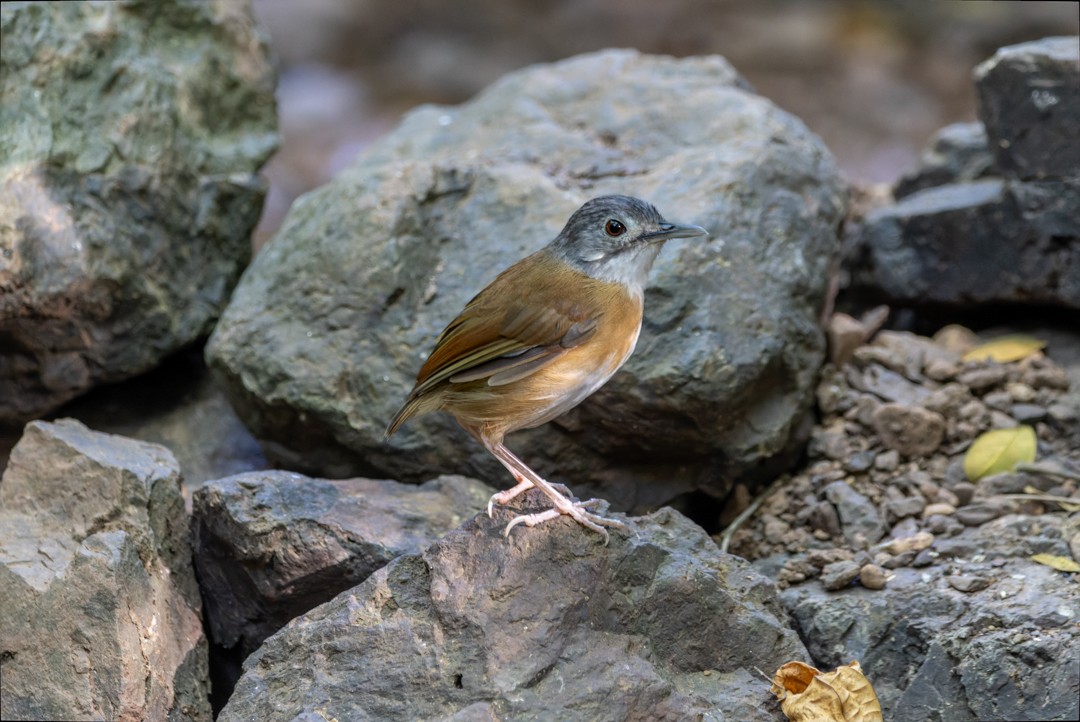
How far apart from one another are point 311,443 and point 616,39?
9800mm

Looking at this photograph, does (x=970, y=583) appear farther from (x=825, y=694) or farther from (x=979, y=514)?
(x=825, y=694)

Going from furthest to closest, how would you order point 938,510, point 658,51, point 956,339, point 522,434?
point 658,51
point 956,339
point 522,434
point 938,510

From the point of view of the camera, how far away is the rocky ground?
11.8 feet

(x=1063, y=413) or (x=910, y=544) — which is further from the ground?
(x=1063, y=413)

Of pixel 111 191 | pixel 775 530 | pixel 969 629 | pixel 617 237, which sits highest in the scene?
pixel 111 191

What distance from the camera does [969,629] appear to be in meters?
3.70

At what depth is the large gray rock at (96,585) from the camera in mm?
3588

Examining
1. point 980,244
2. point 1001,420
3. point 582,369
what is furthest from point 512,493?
point 980,244

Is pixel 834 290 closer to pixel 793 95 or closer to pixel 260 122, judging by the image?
pixel 260 122

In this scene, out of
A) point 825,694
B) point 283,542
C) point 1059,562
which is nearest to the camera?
point 825,694

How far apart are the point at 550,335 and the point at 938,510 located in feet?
5.98

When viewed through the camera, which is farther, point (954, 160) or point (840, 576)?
point (954, 160)

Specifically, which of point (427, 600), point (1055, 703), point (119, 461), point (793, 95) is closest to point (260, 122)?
point (119, 461)

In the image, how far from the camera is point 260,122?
6.20 meters
